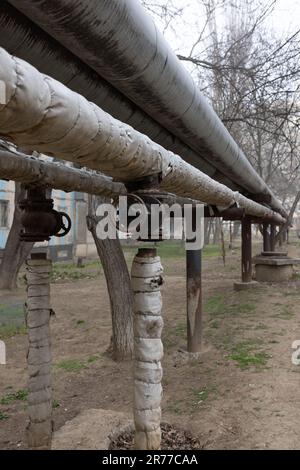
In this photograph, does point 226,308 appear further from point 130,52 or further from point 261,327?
point 130,52

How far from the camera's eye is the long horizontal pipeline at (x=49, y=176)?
3047 mm

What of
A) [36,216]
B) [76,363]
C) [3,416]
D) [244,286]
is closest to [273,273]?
[244,286]

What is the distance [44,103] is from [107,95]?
1.28m

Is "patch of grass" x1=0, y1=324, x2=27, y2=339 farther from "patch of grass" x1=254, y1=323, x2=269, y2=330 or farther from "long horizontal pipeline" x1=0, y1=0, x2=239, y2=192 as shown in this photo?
"long horizontal pipeline" x1=0, y1=0, x2=239, y2=192

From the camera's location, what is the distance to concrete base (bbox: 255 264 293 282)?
12.2m

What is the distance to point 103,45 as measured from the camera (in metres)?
1.95

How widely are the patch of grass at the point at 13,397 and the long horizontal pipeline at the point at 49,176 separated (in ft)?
9.89

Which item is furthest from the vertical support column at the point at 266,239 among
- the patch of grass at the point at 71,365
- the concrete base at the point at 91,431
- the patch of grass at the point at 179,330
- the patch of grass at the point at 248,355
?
the concrete base at the point at 91,431

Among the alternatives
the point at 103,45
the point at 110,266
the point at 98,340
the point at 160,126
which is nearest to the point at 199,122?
the point at 160,126

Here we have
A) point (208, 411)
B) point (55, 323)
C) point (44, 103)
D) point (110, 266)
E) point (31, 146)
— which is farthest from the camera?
point (55, 323)

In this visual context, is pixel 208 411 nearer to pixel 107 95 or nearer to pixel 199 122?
pixel 199 122

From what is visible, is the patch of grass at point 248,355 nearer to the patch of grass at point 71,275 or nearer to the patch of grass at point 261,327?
the patch of grass at point 261,327

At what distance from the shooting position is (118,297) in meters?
6.71

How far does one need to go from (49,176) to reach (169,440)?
248 centimetres
